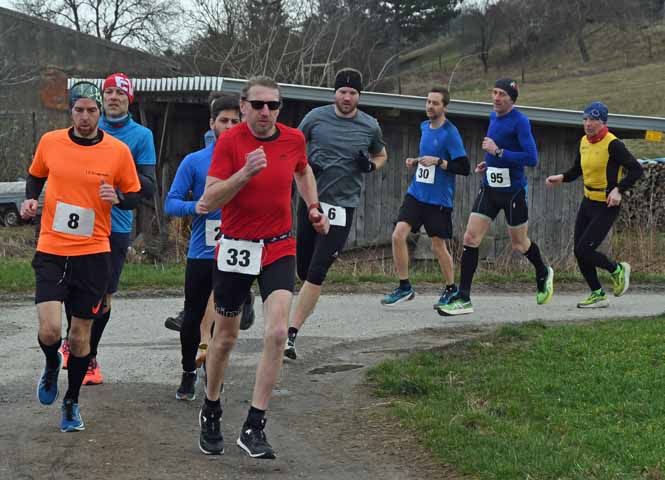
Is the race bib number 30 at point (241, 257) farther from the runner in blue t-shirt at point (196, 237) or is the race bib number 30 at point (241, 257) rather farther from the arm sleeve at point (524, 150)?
A: the arm sleeve at point (524, 150)

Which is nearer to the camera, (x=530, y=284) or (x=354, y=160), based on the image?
(x=354, y=160)

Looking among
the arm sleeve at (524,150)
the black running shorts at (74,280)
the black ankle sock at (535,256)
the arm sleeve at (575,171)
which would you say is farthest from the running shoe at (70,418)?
the arm sleeve at (575,171)

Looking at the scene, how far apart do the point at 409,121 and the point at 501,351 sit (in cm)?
1155

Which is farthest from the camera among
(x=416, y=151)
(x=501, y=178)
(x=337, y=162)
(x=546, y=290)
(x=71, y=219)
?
(x=416, y=151)

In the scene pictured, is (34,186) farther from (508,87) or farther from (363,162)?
(508,87)

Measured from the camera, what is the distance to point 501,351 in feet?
28.8

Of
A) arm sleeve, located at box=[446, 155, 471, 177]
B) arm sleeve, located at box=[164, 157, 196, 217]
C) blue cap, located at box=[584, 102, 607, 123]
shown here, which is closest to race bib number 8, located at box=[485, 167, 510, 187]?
arm sleeve, located at box=[446, 155, 471, 177]

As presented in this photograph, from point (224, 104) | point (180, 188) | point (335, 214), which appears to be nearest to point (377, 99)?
point (335, 214)

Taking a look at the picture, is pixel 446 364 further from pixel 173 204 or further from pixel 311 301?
pixel 173 204

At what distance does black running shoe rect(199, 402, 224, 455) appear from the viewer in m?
5.93

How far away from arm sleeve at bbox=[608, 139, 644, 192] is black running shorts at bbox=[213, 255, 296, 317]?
5806mm

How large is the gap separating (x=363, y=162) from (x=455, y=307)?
2.38 metres

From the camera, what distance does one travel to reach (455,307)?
1078 centimetres

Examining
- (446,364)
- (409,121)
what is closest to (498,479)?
(446,364)
